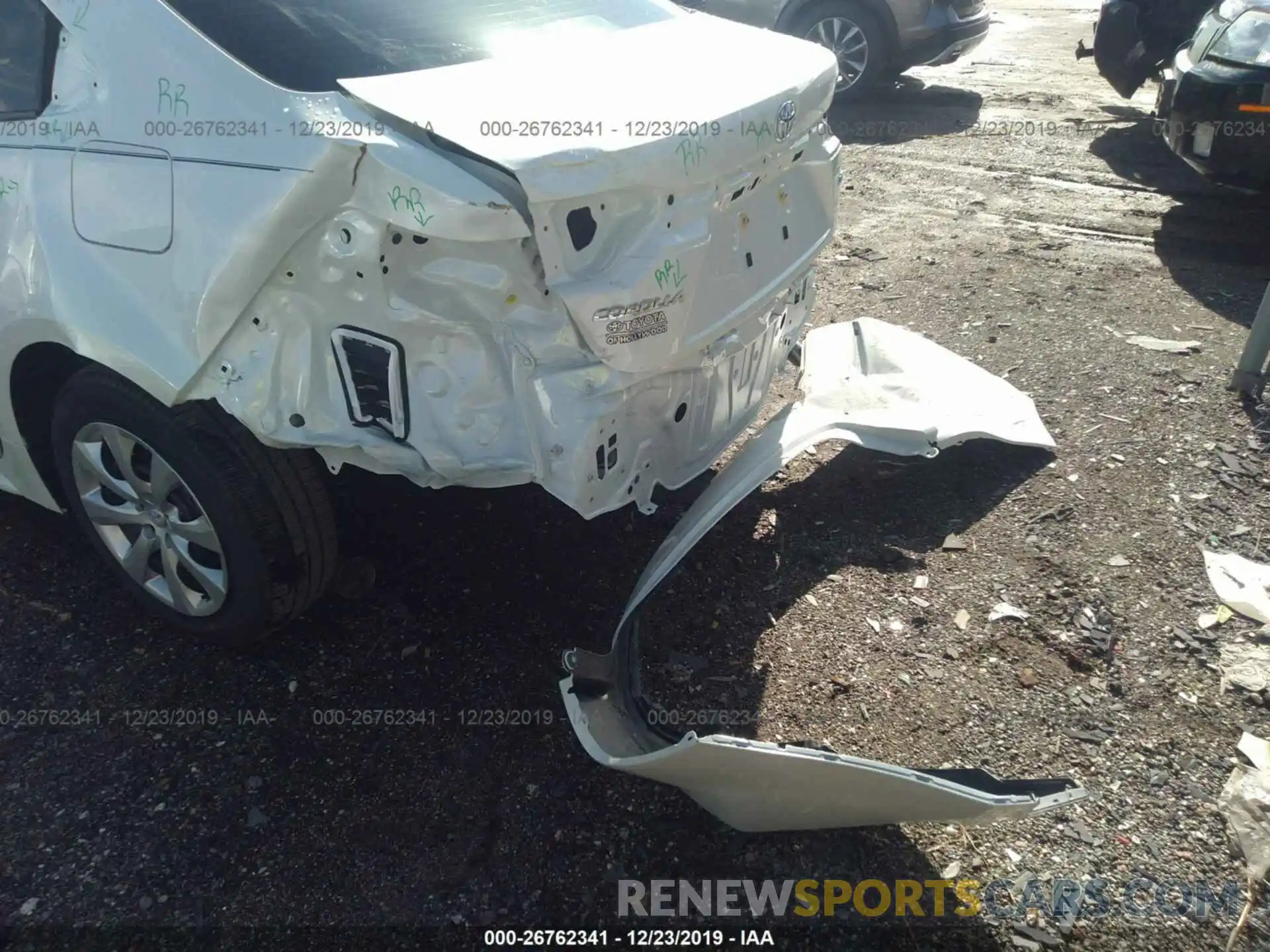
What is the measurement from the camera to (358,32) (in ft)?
7.66

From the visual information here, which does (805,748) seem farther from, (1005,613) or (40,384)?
(40,384)

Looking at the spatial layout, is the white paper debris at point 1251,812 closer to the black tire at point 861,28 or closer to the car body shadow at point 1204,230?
the car body shadow at point 1204,230

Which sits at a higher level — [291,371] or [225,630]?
[291,371]

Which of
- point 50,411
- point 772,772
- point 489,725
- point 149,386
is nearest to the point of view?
point 772,772

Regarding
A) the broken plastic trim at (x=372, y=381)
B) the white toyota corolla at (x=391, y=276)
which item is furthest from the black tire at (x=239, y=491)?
the broken plastic trim at (x=372, y=381)

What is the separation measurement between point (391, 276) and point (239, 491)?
2.60 ft

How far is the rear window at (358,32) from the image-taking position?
2.18 meters

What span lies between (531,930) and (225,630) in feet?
4.18

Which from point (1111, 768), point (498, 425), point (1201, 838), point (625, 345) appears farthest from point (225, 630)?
point (1201, 838)

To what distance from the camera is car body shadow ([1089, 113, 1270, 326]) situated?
4965 millimetres

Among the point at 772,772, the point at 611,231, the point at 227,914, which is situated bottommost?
the point at 227,914

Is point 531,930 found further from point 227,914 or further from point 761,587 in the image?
point 761,587

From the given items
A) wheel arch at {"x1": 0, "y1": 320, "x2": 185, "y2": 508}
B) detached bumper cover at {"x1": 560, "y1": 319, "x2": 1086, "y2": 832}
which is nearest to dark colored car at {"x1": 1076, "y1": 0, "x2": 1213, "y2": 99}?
detached bumper cover at {"x1": 560, "y1": 319, "x2": 1086, "y2": 832}

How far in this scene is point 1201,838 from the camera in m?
2.21
